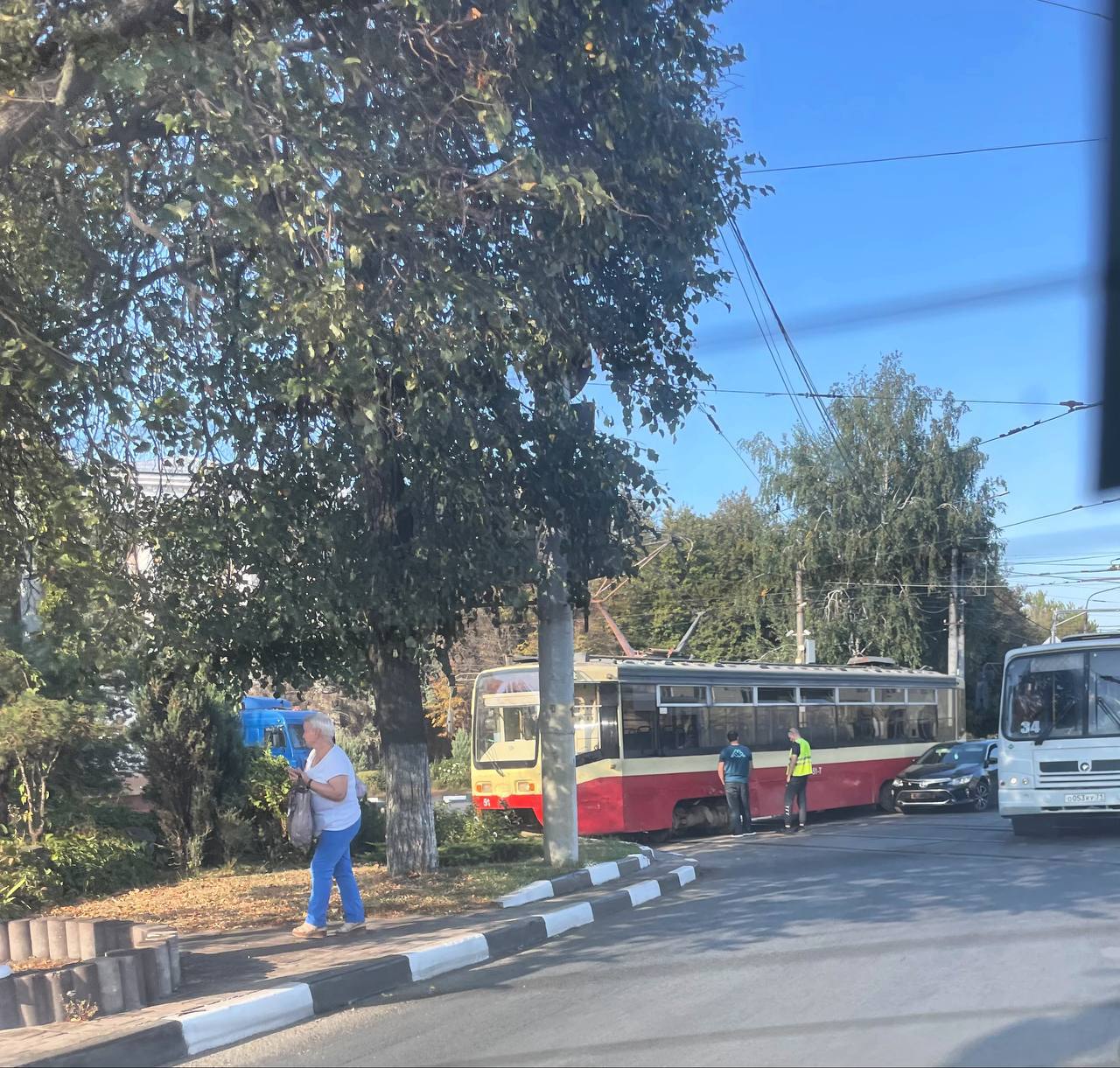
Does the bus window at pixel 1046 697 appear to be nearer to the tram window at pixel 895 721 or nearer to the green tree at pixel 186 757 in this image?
the tram window at pixel 895 721

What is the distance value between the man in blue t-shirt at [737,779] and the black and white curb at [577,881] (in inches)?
161

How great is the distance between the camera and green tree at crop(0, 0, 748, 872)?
785 centimetres

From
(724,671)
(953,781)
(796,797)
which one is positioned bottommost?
(953,781)

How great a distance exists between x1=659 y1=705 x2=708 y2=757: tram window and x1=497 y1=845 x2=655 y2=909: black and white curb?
4557mm

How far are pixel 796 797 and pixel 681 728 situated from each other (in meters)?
2.32

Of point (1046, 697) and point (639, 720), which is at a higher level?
point (1046, 697)

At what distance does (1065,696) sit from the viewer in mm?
15742

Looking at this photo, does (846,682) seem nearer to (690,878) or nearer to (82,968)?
(690,878)

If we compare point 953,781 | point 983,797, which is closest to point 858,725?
point 953,781

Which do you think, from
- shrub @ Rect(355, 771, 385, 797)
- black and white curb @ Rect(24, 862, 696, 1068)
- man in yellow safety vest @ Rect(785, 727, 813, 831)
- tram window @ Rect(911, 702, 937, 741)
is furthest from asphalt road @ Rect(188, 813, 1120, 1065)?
shrub @ Rect(355, 771, 385, 797)

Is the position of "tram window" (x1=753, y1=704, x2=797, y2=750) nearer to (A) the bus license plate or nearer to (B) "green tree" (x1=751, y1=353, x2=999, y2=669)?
(A) the bus license plate

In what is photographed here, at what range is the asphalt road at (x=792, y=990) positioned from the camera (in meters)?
5.89

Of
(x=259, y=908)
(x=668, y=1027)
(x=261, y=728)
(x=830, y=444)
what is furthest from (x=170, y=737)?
(x=830, y=444)

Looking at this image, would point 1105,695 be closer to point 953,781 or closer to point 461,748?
point 953,781
